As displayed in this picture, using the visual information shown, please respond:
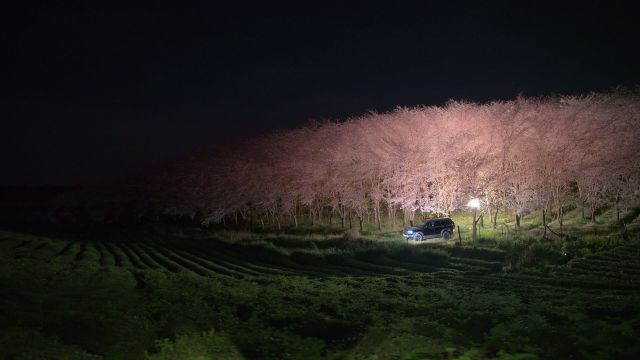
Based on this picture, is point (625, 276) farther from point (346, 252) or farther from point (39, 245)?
point (39, 245)

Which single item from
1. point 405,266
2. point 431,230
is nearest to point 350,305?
point 405,266

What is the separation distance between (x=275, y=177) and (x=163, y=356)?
42.9 m

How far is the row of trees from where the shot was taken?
36.3 metres

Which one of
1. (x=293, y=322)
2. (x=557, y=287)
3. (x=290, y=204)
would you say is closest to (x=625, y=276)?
(x=557, y=287)

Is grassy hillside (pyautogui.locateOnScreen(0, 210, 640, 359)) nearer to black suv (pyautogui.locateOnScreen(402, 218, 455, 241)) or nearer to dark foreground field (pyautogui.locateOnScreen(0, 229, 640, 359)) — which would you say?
dark foreground field (pyautogui.locateOnScreen(0, 229, 640, 359))

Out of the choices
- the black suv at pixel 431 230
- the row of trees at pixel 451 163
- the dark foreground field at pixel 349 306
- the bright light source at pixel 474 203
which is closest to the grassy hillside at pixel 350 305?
the dark foreground field at pixel 349 306

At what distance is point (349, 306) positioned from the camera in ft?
55.9

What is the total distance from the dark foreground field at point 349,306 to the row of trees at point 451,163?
11329 mm

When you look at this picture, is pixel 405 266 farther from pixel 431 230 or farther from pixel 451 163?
pixel 451 163

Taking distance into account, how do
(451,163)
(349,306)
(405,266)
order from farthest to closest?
(451,163), (405,266), (349,306)

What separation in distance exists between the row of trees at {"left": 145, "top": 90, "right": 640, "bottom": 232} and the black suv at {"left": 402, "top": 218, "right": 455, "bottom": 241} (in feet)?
8.26

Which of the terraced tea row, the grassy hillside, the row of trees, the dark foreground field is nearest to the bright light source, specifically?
the row of trees

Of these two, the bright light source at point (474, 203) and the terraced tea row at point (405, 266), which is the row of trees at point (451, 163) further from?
the terraced tea row at point (405, 266)

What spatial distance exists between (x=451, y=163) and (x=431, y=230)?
22.0 feet
